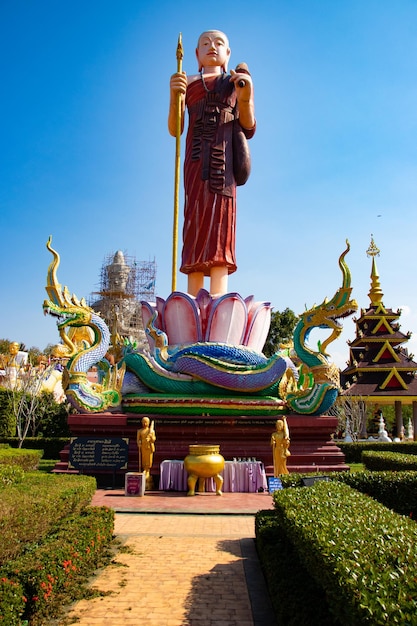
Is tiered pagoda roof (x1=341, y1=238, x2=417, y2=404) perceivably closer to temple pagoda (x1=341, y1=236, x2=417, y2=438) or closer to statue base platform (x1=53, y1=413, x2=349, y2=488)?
temple pagoda (x1=341, y1=236, x2=417, y2=438)

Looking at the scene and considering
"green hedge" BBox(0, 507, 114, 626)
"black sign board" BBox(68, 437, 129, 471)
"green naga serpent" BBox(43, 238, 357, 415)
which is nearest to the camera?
"green hedge" BBox(0, 507, 114, 626)

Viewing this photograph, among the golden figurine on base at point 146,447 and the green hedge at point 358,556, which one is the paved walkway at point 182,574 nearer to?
the green hedge at point 358,556

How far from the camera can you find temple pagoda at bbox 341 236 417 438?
92.2ft

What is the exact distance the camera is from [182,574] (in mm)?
5840

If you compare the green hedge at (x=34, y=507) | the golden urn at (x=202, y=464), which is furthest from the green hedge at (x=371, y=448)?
the green hedge at (x=34, y=507)

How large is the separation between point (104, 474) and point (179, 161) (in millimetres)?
9736

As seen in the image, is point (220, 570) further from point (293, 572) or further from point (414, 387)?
point (414, 387)

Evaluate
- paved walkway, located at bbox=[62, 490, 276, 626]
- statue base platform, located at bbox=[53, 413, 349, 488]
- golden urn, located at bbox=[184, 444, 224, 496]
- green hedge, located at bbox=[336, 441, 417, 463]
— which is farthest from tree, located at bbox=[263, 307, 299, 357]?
paved walkway, located at bbox=[62, 490, 276, 626]

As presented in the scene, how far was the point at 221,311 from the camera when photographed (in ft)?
51.0

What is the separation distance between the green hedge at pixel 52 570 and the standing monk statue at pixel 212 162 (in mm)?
11184

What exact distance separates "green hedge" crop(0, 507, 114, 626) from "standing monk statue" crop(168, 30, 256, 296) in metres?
11.2

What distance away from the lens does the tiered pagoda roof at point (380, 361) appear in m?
28.1

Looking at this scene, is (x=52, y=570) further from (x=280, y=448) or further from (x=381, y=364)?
(x=381, y=364)

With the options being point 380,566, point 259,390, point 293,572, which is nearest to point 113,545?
point 293,572
